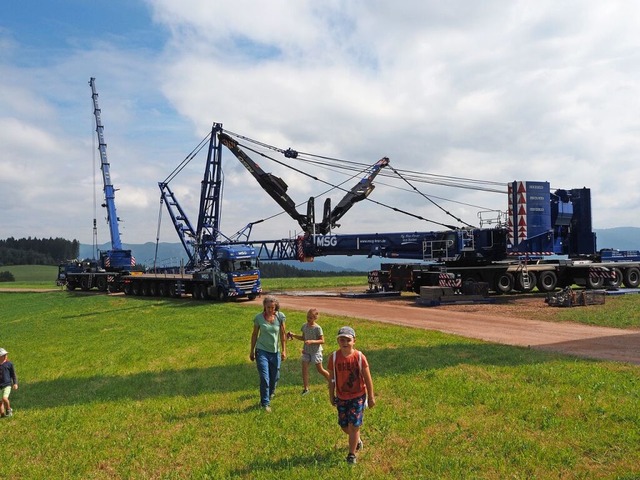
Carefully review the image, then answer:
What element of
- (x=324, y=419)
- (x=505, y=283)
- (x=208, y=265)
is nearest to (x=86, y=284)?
(x=208, y=265)

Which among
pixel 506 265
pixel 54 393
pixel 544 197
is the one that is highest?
pixel 544 197

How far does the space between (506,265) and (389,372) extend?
59.5 ft

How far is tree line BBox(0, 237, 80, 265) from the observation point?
447ft

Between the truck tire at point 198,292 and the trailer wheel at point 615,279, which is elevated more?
the trailer wheel at point 615,279

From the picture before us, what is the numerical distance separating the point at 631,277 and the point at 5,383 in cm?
2965

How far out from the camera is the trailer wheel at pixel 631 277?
27984 millimetres

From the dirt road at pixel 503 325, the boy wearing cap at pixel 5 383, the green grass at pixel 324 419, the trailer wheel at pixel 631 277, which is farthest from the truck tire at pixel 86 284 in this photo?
the trailer wheel at pixel 631 277

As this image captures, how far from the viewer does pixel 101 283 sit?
143 ft

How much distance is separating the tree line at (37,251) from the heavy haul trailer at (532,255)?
125025 mm

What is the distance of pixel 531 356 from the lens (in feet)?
37.0

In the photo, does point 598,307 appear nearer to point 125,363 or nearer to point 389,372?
point 389,372

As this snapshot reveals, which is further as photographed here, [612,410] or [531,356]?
[531,356]

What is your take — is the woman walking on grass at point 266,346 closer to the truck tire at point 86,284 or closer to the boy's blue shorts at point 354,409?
the boy's blue shorts at point 354,409

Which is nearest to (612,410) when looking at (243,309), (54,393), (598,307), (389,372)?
(389,372)
